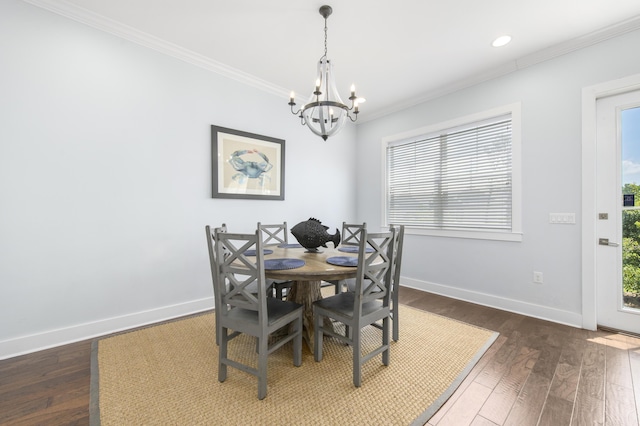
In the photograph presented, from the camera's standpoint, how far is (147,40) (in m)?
2.51

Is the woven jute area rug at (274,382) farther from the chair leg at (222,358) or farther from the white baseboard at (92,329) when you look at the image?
the white baseboard at (92,329)

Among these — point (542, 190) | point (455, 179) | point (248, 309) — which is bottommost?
point (248, 309)

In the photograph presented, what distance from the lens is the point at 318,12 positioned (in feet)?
7.07

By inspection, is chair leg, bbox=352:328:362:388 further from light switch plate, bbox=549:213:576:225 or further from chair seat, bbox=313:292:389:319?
light switch plate, bbox=549:213:576:225

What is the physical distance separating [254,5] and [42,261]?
268 centimetres

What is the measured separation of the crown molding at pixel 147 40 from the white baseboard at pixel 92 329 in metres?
2.61

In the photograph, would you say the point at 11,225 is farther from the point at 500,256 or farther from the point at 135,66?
the point at 500,256

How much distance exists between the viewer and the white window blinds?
304cm

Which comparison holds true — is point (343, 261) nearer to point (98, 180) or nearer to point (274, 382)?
point (274, 382)

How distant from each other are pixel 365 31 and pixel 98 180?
9.01 feet

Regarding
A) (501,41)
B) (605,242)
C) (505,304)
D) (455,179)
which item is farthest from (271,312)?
(501,41)

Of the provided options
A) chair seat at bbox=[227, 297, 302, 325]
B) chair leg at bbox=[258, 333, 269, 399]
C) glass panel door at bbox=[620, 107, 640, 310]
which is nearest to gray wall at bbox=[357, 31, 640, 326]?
glass panel door at bbox=[620, 107, 640, 310]

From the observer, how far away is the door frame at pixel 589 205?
2422 mm

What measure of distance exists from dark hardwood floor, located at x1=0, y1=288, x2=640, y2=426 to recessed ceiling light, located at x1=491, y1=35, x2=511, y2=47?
2.76m
